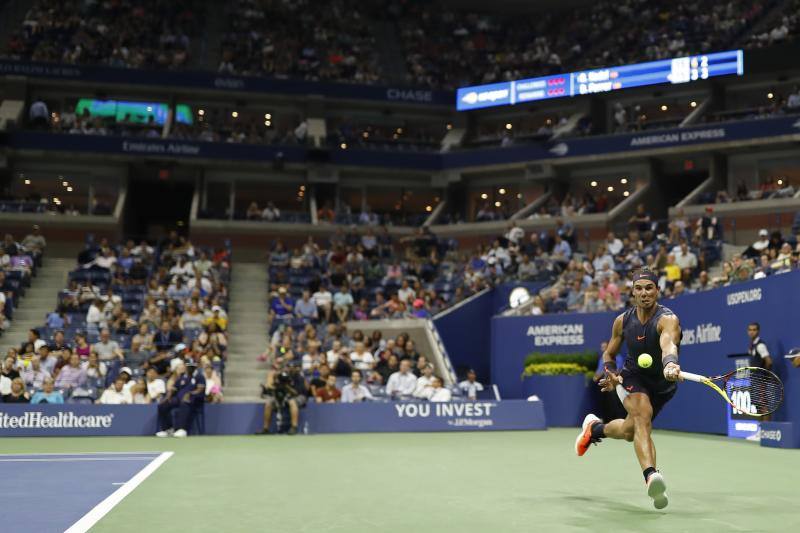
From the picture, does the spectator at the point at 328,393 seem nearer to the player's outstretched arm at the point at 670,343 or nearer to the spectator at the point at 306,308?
the spectator at the point at 306,308

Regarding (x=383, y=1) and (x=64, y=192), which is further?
(x=383, y=1)

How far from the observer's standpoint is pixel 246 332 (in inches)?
1080

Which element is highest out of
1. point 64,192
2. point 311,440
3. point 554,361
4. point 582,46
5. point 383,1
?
point 383,1

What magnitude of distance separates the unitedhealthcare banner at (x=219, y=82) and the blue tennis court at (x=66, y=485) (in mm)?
Answer: 26725

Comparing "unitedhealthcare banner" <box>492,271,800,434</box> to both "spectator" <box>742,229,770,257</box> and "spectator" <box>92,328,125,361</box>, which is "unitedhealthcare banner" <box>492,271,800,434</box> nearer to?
"spectator" <box>742,229,770,257</box>

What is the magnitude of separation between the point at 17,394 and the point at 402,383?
8.24 m

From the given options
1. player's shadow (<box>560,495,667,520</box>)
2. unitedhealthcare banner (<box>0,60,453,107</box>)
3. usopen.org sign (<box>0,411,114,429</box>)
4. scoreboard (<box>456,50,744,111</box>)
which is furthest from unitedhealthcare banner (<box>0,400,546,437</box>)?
unitedhealthcare banner (<box>0,60,453,107</box>)

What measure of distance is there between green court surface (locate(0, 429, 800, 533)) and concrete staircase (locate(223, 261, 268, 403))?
811 cm

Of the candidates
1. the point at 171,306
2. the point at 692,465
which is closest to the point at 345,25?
the point at 171,306

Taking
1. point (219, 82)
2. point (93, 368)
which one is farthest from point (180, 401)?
point (219, 82)

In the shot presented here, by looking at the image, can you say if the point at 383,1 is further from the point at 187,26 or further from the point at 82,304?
the point at 82,304

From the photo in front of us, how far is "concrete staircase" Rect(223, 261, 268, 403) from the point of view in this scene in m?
23.8

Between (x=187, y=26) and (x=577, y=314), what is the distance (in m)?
25.8

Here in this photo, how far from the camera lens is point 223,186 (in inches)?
1528
